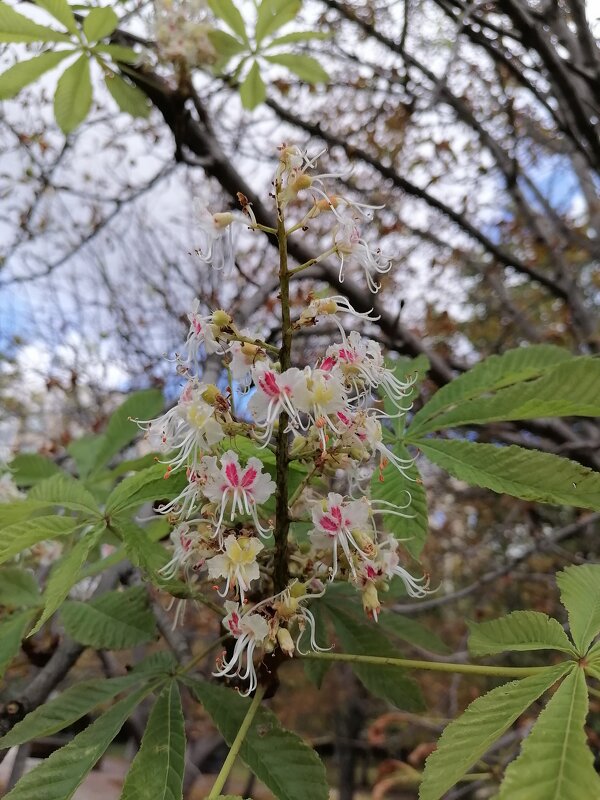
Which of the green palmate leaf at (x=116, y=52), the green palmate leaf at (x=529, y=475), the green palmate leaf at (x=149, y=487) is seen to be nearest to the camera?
the green palmate leaf at (x=529, y=475)

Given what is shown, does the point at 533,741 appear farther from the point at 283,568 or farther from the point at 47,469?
the point at 47,469

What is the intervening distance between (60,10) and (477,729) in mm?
1608

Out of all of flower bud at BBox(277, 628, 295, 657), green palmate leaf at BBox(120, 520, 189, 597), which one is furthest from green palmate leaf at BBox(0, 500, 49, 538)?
flower bud at BBox(277, 628, 295, 657)

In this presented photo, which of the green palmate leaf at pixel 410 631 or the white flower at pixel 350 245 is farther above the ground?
the white flower at pixel 350 245

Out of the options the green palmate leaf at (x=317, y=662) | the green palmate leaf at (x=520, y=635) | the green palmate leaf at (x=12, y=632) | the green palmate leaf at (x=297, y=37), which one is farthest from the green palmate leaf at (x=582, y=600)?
the green palmate leaf at (x=297, y=37)

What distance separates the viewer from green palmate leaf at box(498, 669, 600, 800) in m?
0.55

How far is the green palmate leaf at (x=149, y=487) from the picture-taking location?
87cm

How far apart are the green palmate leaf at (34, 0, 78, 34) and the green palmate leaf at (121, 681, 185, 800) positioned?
1.44 metres

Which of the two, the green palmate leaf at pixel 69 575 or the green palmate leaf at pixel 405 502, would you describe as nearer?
the green palmate leaf at pixel 69 575

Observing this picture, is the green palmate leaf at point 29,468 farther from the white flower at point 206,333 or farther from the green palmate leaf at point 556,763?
the green palmate leaf at point 556,763

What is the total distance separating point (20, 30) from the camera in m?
1.41

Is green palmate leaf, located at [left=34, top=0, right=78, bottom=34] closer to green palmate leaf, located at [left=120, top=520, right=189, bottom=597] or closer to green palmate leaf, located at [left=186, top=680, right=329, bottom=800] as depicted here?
green palmate leaf, located at [left=120, top=520, right=189, bottom=597]

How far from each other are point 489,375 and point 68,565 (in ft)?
2.49

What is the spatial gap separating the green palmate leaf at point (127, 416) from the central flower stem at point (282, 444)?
77cm
